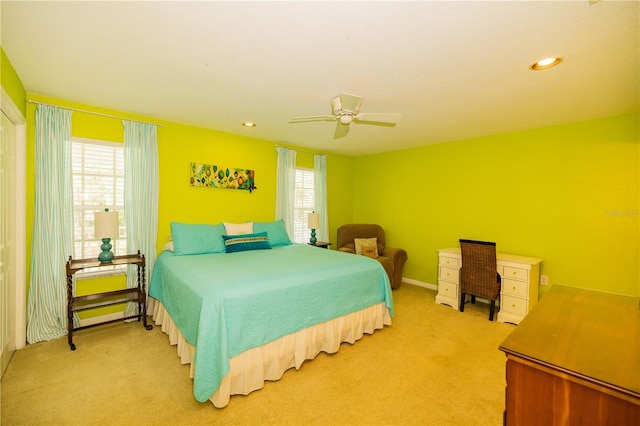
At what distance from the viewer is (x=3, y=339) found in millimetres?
2270

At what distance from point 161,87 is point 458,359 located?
3.64 metres

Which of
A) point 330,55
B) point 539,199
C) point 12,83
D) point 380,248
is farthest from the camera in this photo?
point 380,248

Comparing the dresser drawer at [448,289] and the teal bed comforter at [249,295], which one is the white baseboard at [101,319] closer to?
the teal bed comforter at [249,295]

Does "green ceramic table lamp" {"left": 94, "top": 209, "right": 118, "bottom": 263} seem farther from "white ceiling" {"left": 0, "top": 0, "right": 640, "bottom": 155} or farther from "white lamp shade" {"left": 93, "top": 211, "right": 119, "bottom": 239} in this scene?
"white ceiling" {"left": 0, "top": 0, "right": 640, "bottom": 155}

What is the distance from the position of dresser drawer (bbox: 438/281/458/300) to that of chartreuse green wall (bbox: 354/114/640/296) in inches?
27.6

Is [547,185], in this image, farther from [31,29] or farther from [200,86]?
[31,29]

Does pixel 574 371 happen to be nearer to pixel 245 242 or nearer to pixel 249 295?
pixel 249 295

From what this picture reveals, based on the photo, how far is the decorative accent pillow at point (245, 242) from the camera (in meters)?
3.50

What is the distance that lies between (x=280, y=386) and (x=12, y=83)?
3.17 meters

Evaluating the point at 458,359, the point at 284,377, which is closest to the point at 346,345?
the point at 284,377

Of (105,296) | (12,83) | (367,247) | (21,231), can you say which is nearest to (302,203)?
(367,247)

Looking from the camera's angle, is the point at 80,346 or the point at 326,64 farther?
the point at 80,346

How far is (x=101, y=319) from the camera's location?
320 cm

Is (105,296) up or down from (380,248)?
down
